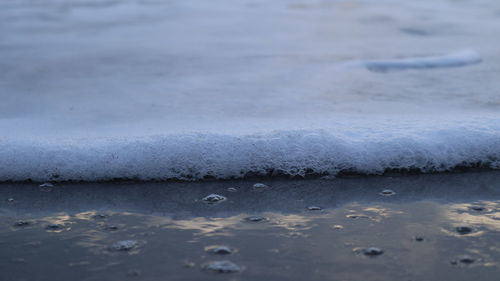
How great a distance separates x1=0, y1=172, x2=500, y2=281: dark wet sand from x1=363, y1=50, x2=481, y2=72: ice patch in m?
2.19

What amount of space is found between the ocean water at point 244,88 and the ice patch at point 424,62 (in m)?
0.02

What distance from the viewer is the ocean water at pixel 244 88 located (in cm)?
→ 269

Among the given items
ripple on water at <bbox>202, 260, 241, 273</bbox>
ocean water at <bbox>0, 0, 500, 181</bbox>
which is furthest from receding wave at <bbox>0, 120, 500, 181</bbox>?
ripple on water at <bbox>202, 260, 241, 273</bbox>

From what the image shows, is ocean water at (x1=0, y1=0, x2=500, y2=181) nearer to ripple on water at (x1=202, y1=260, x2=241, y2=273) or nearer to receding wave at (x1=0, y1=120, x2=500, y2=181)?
receding wave at (x1=0, y1=120, x2=500, y2=181)

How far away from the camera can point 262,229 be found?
209 cm

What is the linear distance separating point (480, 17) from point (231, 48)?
2.87 meters

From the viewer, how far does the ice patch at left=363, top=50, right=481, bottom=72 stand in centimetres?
474

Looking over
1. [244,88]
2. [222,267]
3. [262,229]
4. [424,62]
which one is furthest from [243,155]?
[424,62]

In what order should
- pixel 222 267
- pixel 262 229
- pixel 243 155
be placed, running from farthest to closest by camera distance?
pixel 243 155, pixel 262 229, pixel 222 267

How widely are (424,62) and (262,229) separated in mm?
3159

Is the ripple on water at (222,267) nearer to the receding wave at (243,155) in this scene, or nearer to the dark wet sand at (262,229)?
the dark wet sand at (262,229)

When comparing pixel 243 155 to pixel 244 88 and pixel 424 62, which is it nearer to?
pixel 244 88

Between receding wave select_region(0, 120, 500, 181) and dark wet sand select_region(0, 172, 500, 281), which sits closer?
dark wet sand select_region(0, 172, 500, 281)

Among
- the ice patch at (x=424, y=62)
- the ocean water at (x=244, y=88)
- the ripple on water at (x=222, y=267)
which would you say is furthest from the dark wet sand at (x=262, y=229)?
the ice patch at (x=424, y=62)
